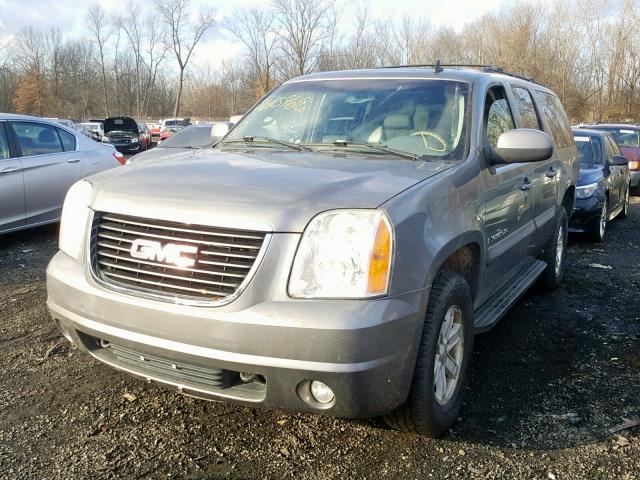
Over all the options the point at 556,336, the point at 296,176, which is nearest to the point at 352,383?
the point at 296,176

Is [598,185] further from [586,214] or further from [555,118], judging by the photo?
[555,118]

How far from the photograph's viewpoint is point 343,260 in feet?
7.65

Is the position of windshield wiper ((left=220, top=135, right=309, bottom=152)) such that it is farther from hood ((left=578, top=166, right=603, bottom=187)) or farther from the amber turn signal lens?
hood ((left=578, top=166, right=603, bottom=187))

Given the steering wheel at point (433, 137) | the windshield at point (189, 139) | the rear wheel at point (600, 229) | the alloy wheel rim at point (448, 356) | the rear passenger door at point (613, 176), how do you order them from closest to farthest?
the alloy wheel rim at point (448, 356), the steering wheel at point (433, 137), the rear wheel at point (600, 229), the rear passenger door at point (613, 176), the windshield at point (189, 139)

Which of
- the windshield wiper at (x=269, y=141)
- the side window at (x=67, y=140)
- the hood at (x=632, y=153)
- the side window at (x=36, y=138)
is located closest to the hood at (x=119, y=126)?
the side window at (x=67, y=140)

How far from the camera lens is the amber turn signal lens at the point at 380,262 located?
231 cm

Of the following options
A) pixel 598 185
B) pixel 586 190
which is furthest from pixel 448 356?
pixel 598 185

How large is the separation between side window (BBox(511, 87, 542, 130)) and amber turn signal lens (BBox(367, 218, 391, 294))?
8.49ft

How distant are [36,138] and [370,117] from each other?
5.22 meters

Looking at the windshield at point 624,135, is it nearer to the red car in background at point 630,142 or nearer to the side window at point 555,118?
A: the red car in background at point 630,142

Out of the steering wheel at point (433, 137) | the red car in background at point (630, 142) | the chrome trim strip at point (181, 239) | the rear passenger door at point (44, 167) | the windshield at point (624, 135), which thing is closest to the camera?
the chrome trim strip at point (181, 239)

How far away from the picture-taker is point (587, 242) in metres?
8.09

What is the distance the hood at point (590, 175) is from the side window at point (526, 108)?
348cm

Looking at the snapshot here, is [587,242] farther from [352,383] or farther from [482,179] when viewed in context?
[352,383]
